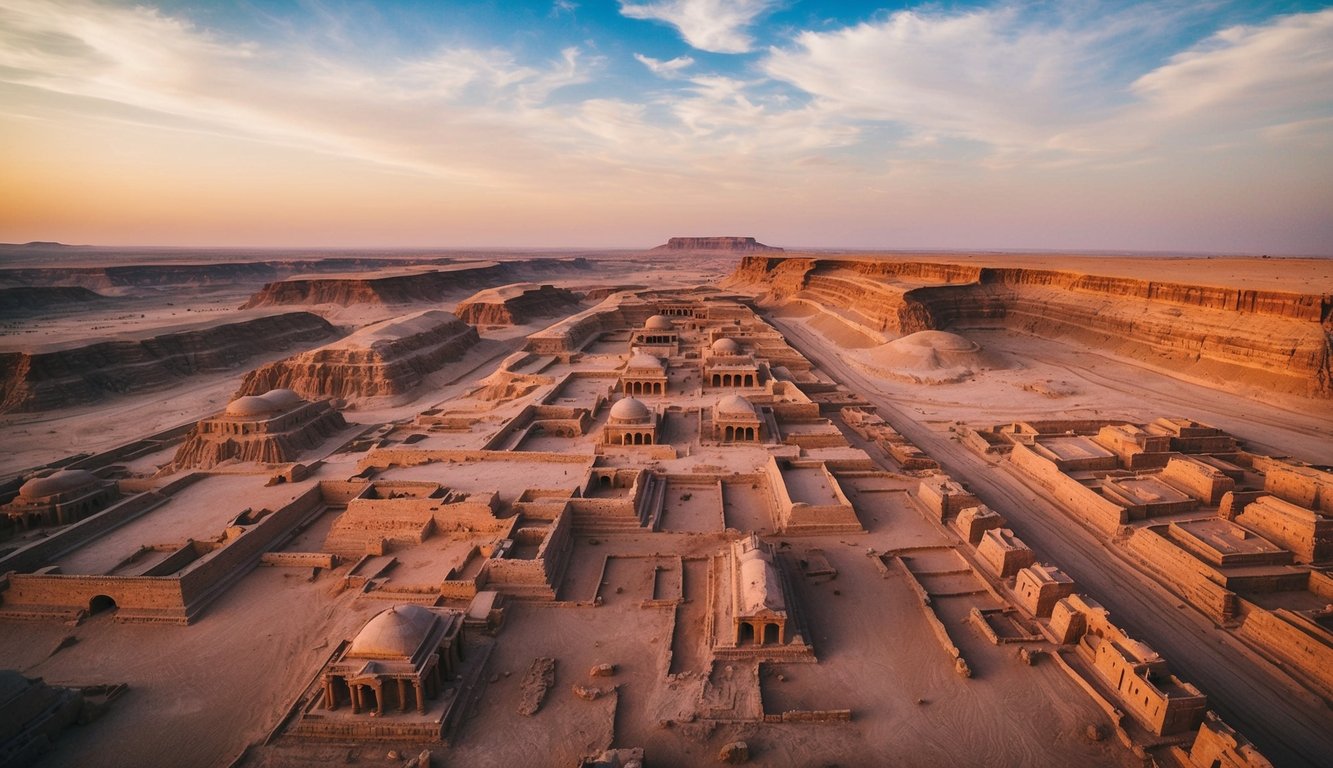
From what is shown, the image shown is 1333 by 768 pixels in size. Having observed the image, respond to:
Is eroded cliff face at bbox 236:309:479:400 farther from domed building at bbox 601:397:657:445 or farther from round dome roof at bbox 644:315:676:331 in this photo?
domed building at bbox 601:397:657:445

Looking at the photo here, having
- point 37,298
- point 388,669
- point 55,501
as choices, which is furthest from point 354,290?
point 388,669

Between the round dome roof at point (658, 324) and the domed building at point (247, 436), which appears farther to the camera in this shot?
the round dome roof at point (658, 324)

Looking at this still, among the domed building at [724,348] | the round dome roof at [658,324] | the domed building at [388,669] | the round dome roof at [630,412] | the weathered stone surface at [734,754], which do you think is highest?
the round dome roof at [658,324]

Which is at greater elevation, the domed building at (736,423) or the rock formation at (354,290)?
the rock formation at (354,290)

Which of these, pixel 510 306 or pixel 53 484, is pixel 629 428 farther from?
pixel 510 306

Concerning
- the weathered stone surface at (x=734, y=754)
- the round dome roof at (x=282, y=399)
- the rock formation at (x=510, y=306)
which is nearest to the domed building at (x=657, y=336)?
the rock formation at (x=510, y=306)

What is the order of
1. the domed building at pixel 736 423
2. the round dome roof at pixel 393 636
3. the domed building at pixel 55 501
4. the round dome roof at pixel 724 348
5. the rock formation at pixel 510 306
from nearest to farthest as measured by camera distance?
the round dome roof at pixel 393 636 → the domed building at pixel 55 501 → the domed building at pixel 736 423 → the round dome roof at pixel 724 348 → the rock formation at pixel 510 306

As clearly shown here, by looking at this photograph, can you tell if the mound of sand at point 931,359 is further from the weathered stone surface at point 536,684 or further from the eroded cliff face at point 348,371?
the eroded cliff face at point 348,371
